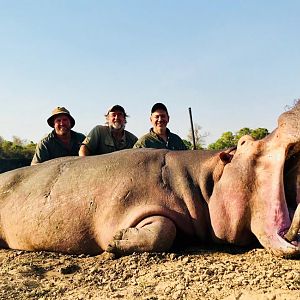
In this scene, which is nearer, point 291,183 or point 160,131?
point 291,183

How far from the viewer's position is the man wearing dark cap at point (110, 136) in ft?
29.0

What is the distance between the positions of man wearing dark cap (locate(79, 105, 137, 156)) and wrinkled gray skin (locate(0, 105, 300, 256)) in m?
3.26

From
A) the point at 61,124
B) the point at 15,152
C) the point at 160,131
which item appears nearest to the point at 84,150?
the point at 61,124

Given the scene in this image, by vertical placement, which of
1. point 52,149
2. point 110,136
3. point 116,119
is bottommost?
point 52,149

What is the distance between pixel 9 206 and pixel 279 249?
2.87 m

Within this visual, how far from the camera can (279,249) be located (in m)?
3.84

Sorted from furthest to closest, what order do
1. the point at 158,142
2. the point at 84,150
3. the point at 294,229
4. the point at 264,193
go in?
1. the point at 158,142
2. the point at 84,150
3. the point at 264,193
4. the point at 294,229

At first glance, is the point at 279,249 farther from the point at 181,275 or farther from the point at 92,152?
the point at 92,152

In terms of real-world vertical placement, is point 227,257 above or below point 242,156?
below

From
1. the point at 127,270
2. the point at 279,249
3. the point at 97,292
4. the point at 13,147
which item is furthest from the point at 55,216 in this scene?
the point at 13,147

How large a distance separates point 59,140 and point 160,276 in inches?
224

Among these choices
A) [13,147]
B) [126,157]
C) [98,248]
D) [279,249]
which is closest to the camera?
[279,249]

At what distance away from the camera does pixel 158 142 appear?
9023 millimetres

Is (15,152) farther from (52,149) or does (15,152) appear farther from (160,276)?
(160,276)
